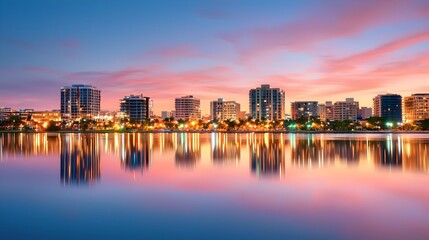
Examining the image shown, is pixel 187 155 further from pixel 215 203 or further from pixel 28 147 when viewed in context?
pixel 28 147

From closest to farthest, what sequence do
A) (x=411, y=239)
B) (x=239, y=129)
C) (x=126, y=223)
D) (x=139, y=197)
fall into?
1. (x=411, y=239)
2. (x=126, y=223)
3. (x=139, y=197)
4. (x=239, y=129)

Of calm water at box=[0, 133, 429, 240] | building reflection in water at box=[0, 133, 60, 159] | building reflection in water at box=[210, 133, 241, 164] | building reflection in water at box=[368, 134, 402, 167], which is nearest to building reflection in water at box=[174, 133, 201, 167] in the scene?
building reflection in water at box=[210, 133, 241, 164]

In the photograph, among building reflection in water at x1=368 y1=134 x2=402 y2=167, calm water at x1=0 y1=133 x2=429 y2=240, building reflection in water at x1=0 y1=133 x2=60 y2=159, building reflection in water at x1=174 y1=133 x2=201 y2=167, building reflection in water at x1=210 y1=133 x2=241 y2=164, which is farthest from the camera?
building reflection in water at x1=0 y1=133 x2=60 y2=159

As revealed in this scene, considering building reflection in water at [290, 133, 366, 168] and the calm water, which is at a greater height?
building reflection in water at [290, 133, 366, 168]

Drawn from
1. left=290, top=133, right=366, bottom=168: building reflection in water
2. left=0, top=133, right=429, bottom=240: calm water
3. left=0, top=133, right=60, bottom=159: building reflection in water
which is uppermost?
left=0, top=133, right=60, bottom=159: building reflection in water

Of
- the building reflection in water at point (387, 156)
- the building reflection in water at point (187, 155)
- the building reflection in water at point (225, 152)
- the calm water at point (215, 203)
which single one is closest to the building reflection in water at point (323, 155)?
the building reflection in water at point (387, 156)

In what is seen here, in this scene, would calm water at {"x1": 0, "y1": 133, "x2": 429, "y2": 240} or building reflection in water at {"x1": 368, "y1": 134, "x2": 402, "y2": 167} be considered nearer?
calm water at {"x1": 0, "y1": 133, "x2": 429, "y2": 240}

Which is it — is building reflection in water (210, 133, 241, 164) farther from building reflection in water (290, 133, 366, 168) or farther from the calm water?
the calm water

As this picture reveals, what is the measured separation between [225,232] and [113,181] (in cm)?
1114

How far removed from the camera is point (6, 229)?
1147 centimetres

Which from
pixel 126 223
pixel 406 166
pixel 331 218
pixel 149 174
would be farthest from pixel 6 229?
pixel 406 166

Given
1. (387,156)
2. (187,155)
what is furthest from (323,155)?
(187,155)

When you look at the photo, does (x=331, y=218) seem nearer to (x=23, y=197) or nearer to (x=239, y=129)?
(x=23, y=197)

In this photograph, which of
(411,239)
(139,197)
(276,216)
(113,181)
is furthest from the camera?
(113,181)
